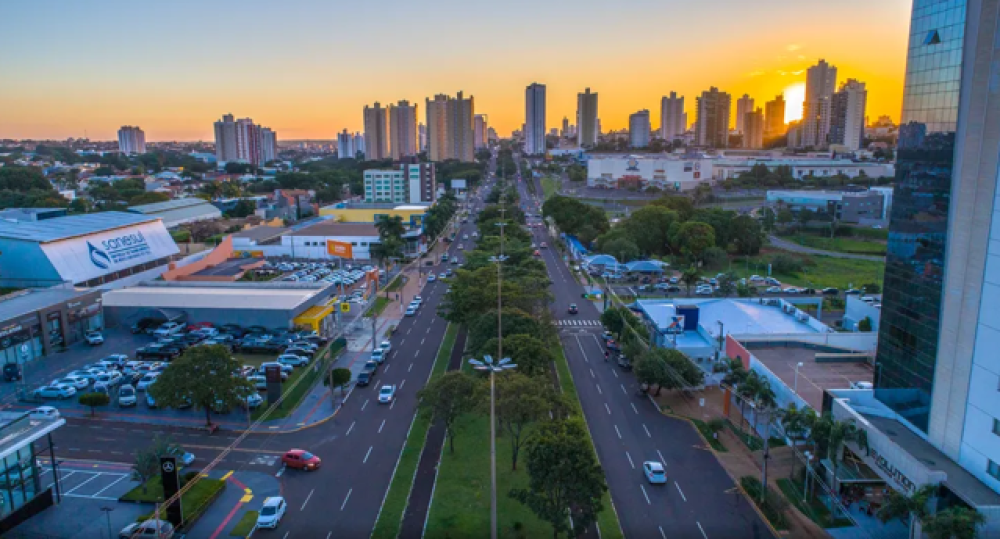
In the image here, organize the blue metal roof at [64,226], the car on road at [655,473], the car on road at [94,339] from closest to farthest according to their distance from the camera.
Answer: the car on road at [655,473] → the car on road at [94,339] → the blue metal roof at [64,226]

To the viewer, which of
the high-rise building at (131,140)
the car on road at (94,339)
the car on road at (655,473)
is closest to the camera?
the car on road at (655,473)

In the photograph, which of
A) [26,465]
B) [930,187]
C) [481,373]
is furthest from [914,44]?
[26,465]

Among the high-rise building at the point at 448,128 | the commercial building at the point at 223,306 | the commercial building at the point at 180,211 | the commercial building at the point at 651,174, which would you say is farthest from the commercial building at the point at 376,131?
the commercial building at the point at 223,306

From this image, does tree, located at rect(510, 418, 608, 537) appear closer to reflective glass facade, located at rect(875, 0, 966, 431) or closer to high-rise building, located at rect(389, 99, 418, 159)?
reflective glass facade, located at rect(875, 0, 966, 431)

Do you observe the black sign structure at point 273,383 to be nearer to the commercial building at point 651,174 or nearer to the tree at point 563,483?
the tree at point 563,483

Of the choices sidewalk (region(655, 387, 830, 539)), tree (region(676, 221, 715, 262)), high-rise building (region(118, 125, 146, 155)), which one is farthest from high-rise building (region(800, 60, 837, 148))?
high-rise building (region(118, 125, 146, 155))
